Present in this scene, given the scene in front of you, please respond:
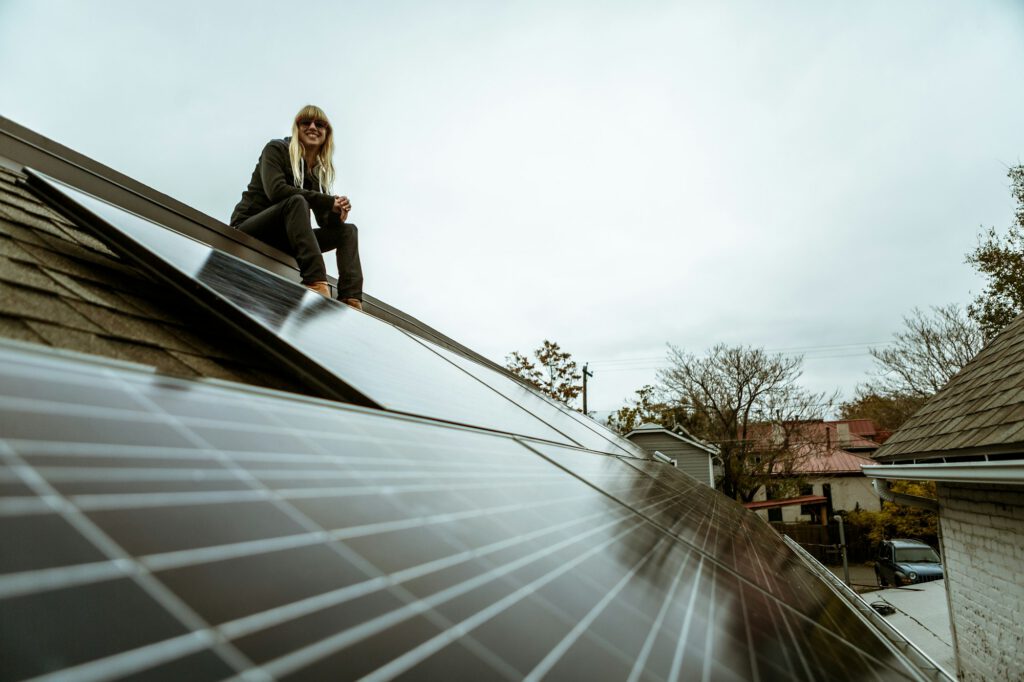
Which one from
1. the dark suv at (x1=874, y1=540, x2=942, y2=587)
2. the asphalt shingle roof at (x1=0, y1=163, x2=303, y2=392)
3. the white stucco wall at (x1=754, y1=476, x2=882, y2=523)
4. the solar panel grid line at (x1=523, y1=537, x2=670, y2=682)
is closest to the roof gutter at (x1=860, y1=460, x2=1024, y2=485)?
the solar panel grid line at (x1=523, y1=537, x2=670, y2=682)

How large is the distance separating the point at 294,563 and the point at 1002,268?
1334 inches

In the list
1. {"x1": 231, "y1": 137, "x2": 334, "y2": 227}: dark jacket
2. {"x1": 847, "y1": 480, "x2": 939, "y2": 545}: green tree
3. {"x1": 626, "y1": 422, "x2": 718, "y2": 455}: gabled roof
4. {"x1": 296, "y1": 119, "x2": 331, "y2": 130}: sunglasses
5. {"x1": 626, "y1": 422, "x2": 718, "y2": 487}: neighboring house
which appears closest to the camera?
{"x1": 231, "y1": 137, "x2": 334, "y2": 227}: dark jacket

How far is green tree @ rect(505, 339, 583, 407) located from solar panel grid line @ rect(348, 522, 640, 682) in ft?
119

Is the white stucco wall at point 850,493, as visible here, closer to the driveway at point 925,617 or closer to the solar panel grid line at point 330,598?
the driveway at point 925,617

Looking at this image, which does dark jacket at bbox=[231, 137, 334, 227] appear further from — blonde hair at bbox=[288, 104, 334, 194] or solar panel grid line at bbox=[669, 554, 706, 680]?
solar panel grid line at bbox=[669, 554, 706, 680]

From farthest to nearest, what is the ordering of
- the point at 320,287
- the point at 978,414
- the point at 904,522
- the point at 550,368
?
the point at 550,368 → the point at 904,522 → the point at 978,414 → the point at 320,287

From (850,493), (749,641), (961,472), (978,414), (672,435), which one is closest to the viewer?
(749,641)

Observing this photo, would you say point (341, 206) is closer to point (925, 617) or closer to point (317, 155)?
point (317, 155)

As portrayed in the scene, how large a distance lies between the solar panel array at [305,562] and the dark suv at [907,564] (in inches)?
922

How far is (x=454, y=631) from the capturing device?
689 millimetres

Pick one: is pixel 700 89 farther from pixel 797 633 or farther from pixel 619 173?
pixel 797 633

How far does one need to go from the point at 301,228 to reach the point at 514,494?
3.18 meters

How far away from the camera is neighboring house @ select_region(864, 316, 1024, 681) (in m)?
5.95

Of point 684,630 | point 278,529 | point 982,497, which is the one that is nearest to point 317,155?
point 278,529
